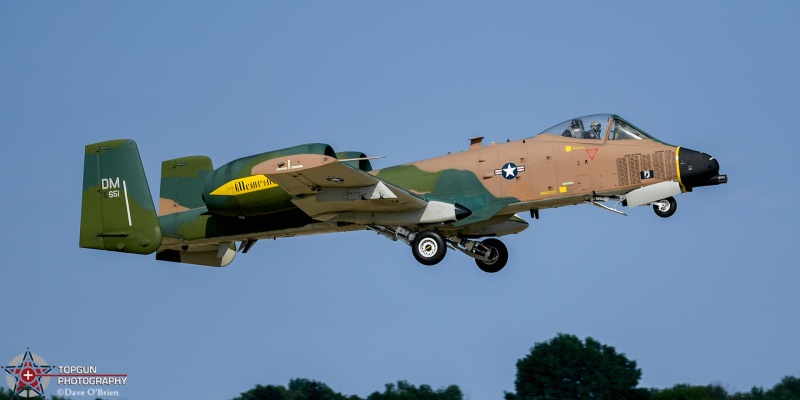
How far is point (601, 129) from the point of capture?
25109 millimetres

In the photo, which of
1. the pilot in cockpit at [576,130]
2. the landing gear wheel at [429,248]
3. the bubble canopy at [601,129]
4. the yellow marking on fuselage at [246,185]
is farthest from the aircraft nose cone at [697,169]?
the yellow marking on fuselage at [246,185]

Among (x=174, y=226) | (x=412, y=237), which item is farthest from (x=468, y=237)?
(x=174, y=226)

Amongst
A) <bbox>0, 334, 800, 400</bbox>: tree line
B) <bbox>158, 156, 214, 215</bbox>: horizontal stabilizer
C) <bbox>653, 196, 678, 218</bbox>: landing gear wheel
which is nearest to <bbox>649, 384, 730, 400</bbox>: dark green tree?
<bbox>0, 334, 800, 400</bbox>: tree line

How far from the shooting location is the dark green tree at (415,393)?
41219 mm

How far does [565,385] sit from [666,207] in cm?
2114

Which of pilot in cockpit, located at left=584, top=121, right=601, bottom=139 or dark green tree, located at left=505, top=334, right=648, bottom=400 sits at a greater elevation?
pilot in cockpit, located at left=584, top=121, right=601, bottom=139

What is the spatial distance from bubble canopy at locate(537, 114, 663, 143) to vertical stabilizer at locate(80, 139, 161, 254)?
28.6 feet

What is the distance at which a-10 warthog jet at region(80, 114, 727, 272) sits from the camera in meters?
24.6

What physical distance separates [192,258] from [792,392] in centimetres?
2835

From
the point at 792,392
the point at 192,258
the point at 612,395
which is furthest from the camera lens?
the point at 792,392

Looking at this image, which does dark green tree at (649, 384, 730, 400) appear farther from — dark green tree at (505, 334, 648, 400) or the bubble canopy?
the bubble canopy

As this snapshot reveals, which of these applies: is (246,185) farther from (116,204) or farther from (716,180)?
(716,180)

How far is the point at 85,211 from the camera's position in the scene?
87.5ft

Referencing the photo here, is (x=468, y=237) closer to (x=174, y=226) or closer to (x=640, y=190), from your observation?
(x=640, y=190)
